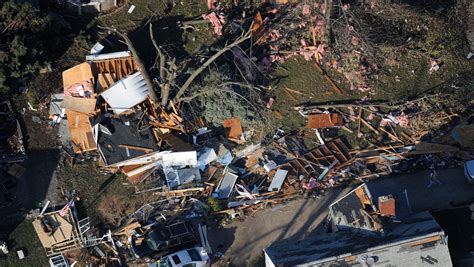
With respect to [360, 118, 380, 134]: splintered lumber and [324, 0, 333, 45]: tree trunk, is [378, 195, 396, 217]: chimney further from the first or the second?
[324, 0, 333, 45]: tree trunk

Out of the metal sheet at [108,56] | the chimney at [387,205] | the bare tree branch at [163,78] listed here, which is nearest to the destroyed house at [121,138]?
the bare tree branch at [163,78]

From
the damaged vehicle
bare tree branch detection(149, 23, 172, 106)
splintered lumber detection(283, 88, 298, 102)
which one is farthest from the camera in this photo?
splintered lumber detection(283, 88, 298, 102)

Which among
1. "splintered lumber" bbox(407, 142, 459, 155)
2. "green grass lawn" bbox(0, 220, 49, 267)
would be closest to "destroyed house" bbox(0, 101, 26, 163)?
"green grass lawn" bbox(0, 220, 49, 267)

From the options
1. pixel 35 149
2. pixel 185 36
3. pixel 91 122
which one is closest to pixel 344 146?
pixel 185 36

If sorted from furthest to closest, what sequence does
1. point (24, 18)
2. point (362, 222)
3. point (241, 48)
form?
point (241, 48) < point (24, 18) < point (362, 222)

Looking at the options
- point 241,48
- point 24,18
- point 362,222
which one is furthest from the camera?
point 241,48

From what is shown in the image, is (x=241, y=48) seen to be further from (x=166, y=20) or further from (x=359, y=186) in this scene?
(x=359, y=186)
